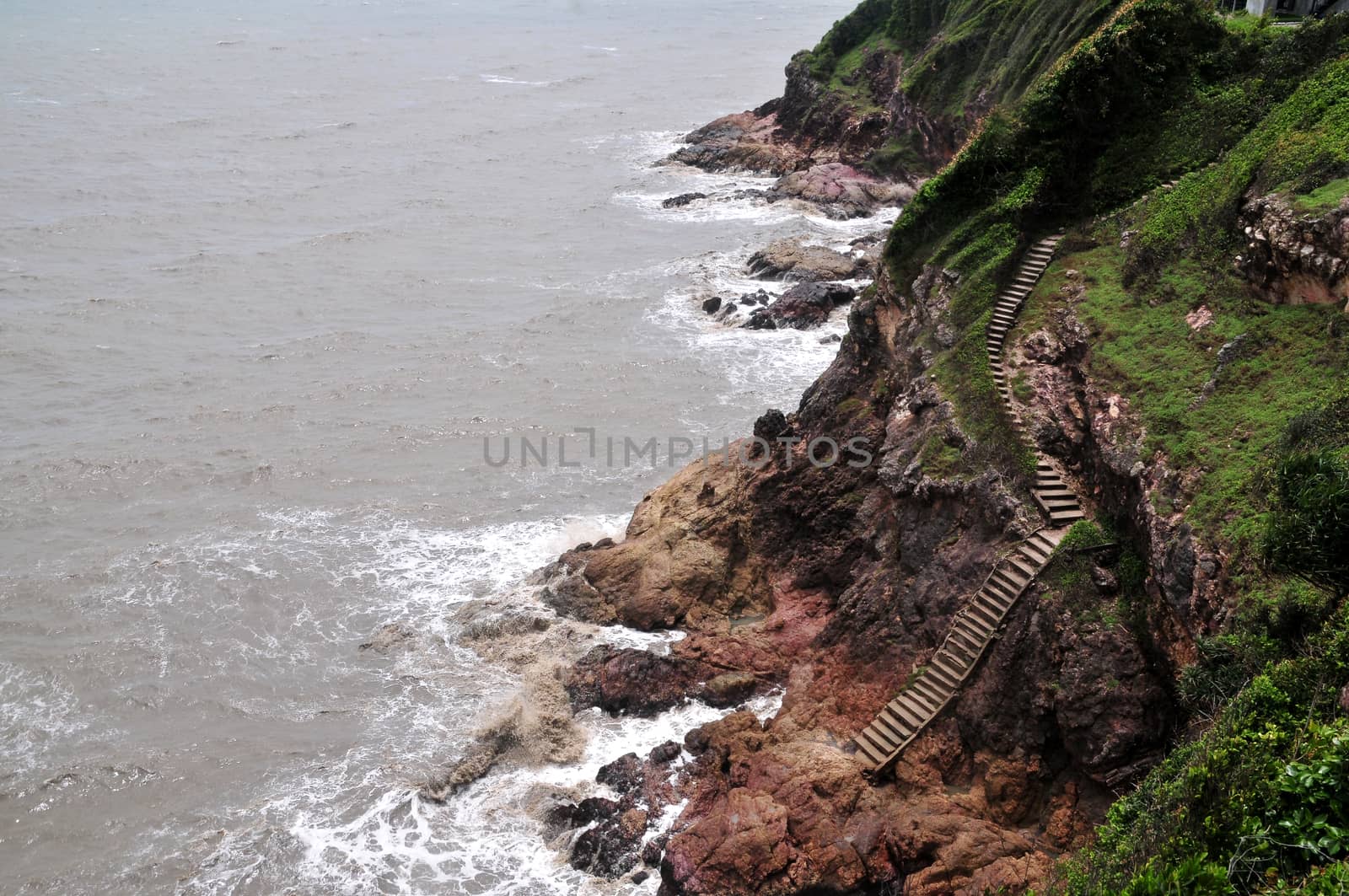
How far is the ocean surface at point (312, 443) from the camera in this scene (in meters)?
24.7

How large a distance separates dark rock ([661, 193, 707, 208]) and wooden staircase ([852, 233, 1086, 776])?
5197 centimetres

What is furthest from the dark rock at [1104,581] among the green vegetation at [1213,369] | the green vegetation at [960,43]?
the green vegetation at [960,43]

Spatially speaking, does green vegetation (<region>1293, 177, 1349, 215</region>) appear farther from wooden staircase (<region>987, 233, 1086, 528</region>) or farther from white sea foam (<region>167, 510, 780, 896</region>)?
white sea foam (<region>167, 510, 780, 896</region>)

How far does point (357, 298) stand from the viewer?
5494cm

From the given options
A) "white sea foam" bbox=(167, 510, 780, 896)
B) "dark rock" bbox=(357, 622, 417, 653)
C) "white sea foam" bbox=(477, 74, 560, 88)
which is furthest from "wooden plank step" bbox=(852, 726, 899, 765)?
"white sea foam" bbox=(477, 74, 560, 88)

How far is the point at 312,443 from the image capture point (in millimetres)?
41219

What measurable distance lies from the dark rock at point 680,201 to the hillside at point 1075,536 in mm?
40620

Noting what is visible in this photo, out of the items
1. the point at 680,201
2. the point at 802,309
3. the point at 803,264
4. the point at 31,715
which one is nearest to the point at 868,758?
the point at 31,715

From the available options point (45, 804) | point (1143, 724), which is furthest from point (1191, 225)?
point (45, 804)

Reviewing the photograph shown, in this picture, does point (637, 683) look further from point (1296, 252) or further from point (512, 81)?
point (512, 81)

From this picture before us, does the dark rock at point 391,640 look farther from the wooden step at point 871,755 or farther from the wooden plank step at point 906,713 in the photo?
the wooden plank step at point 906,713

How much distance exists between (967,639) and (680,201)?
54.5 metres

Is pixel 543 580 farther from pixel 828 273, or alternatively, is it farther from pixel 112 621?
pixel 828 273

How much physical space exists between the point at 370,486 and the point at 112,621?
33.5ft
